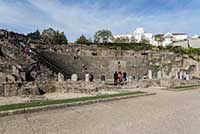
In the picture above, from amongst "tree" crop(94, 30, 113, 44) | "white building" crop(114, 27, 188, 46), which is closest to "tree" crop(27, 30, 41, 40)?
"tree" crop(94, 30, 113, 44)

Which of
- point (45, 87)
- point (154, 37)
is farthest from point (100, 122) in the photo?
point (154, 37)

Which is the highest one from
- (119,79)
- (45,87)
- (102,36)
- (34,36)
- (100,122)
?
(102,36)

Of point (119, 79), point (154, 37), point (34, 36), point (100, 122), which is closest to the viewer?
point (100, 122)

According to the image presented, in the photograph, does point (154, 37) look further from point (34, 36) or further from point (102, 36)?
point (34, 36)

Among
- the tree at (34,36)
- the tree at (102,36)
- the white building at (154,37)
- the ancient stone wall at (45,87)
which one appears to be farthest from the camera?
the white building at (154,37)

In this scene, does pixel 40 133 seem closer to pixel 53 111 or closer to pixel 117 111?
pixel 53 111

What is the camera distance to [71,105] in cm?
1118

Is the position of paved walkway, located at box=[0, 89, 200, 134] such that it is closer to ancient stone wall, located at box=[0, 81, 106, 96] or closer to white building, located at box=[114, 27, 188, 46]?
ancient stone wall, located at box=[0, 81, 106, 96]

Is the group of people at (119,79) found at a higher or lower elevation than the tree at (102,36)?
lower

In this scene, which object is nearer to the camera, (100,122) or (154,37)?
(100,122)

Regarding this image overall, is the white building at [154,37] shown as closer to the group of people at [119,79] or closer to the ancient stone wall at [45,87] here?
the group of people at [119,79]

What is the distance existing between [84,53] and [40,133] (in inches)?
1541

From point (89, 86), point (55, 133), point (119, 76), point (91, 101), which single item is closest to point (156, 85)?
point (119, 76)

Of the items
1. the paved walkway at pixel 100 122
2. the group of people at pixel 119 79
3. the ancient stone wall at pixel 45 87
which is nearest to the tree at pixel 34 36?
the group of people at pixel 119 79
